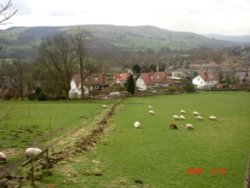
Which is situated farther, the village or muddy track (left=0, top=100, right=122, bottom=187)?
the village

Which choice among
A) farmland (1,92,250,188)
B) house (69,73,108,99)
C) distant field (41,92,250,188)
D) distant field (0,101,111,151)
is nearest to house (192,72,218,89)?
house (69,73,108,99)

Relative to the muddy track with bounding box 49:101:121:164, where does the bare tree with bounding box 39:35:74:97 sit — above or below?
above

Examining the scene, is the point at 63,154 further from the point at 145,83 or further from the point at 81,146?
the point at 145,83

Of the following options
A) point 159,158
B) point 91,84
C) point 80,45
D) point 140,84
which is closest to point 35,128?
point 159,158

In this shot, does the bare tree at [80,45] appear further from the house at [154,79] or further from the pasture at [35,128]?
the house at [154,79]

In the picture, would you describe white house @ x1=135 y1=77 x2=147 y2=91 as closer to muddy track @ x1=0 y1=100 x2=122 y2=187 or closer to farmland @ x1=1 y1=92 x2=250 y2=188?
farmland @ x1=1 y1=92 x2=250 y2=188

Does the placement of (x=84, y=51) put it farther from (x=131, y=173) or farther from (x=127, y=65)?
(x=127, y=65)

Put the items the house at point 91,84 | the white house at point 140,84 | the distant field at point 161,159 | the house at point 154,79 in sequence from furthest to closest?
the house at point 154,79
the white house at point 140,84
the house at point 91,84
the distant field at point 161,159

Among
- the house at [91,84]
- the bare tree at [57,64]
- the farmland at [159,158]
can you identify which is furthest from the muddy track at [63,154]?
the house at [91,84]

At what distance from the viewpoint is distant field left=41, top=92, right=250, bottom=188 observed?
17.6 metres

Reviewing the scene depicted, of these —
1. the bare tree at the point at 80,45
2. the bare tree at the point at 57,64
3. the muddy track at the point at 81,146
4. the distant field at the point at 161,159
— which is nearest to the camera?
the distant field at the point at 161,159

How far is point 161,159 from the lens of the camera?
22.3m

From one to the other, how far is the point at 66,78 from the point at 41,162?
2291 inches

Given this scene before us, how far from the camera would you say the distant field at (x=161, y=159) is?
17.6 meters
